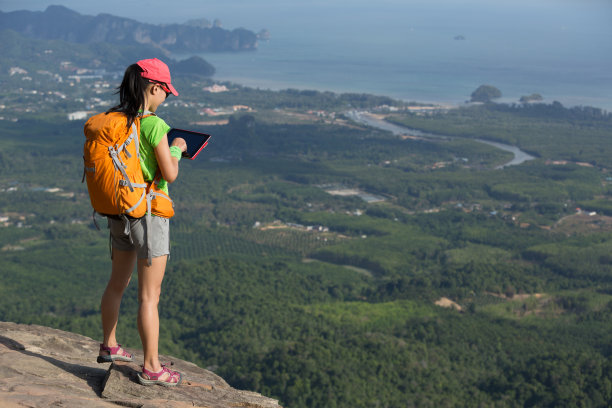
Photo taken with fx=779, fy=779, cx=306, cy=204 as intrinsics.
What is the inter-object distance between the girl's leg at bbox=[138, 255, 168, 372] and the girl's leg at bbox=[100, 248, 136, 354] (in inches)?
9.7

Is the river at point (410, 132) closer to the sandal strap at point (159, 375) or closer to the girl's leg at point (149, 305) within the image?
the sandal strap at point (159, 375)

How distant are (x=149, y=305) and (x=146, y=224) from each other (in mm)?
887

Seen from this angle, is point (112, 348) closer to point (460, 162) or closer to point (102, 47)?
point (460, 162)

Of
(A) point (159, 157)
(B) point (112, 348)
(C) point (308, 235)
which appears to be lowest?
(C) point (308, 235)

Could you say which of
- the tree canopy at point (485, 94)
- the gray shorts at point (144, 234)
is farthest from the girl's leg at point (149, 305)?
the tree canopy at point (485, 94)

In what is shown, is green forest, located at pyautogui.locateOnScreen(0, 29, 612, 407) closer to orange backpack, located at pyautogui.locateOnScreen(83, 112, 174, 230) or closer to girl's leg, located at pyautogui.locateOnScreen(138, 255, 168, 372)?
girl's leg, located at pyautogui.locateOnScreen(138, 255, 168, 372)

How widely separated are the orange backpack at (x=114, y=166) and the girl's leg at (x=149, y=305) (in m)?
0.67

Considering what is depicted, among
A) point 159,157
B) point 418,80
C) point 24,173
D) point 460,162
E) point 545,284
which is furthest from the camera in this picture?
point 418,80

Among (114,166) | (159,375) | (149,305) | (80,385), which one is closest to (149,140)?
(114,166)

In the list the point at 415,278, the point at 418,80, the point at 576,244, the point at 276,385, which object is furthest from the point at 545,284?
the point at 418,80

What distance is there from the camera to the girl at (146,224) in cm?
725

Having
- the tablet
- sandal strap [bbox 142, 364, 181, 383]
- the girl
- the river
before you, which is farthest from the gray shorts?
the river

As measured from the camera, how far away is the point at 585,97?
6038 inches

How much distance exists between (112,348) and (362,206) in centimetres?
6544
